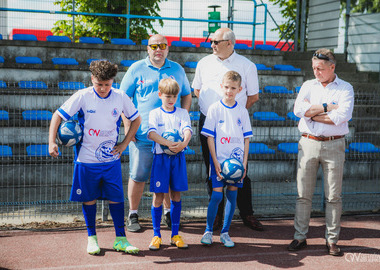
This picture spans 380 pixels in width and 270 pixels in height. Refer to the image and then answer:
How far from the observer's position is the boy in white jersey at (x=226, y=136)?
4707mm

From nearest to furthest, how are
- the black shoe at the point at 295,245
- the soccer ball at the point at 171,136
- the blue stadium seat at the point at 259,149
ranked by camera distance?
the soccer ball at the point at 171,136 → the black shoe at the point at 295,245 → the blue stadium seat at the point at 259,149

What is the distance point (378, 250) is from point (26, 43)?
8398 millimetres

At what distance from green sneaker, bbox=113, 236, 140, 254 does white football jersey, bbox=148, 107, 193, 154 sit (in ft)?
3.16

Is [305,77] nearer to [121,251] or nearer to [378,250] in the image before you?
[378,250]

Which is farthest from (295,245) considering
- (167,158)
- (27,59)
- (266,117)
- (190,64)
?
(27,59)

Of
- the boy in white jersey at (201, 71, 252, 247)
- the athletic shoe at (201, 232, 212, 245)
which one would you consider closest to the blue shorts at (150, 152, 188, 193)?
the boy in white jersey at (201, 71, 252, 247)

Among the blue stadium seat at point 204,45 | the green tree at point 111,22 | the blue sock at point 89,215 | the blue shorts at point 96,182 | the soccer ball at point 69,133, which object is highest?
→ the green tree at point 111,22

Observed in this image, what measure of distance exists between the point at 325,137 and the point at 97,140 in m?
2.31

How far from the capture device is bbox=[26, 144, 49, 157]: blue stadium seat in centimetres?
632

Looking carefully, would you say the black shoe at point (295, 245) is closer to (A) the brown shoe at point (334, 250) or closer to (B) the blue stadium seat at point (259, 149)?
(A) the brown shoe at point (334, 250)

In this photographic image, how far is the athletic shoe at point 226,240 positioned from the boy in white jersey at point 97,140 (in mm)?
979

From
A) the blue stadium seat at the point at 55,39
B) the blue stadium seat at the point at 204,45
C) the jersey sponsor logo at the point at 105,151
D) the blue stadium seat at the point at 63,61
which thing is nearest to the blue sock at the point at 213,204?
the jersey sponsor logo at the point at 105,151

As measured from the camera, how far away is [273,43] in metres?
13.5

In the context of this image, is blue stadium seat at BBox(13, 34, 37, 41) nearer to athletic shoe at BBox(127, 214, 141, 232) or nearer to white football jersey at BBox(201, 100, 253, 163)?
athletic shoe at BBox(127, 214, 141, 232)
